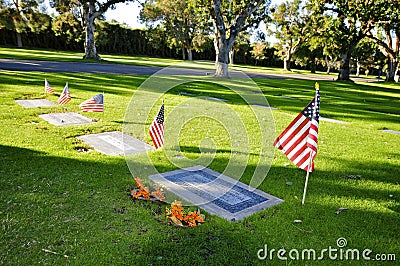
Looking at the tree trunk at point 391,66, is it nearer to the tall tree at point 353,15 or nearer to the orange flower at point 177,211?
the tall tree at point 353,15

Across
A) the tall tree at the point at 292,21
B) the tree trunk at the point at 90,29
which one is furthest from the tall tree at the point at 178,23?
the tree trunk at the point at 90,29

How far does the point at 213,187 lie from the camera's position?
3846 millimetres

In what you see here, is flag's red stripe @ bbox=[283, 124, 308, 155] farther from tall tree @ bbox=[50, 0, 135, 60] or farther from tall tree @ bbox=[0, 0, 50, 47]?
tall tree @ bbox=[0, 0, 50, 47]

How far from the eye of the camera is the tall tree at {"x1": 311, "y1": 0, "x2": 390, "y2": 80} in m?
23.0

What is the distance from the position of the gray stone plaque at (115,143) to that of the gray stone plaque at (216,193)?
1.07 metres

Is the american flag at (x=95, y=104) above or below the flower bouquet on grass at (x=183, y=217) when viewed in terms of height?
above

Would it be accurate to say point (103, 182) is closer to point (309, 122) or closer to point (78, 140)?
point (78, 140)

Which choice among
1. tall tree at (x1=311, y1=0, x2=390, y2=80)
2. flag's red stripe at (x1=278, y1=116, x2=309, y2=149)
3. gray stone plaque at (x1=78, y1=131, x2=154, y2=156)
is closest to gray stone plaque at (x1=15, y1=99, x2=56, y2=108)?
gray stone plaque at (x1=78, y1=131, x2=154, y2=156)

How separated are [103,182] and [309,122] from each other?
2.63 m

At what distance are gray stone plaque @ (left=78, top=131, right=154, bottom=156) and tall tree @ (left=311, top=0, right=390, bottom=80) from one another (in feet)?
80.0

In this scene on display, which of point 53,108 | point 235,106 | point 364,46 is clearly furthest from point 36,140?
point 364,46

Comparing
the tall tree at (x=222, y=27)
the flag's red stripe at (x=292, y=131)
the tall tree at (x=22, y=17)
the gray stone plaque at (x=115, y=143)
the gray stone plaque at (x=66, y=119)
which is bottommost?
the gray stone plaque at (x=115, y=143)

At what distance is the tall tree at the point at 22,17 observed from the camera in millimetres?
34906

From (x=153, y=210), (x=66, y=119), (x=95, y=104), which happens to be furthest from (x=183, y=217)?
(x=95, y=104)
